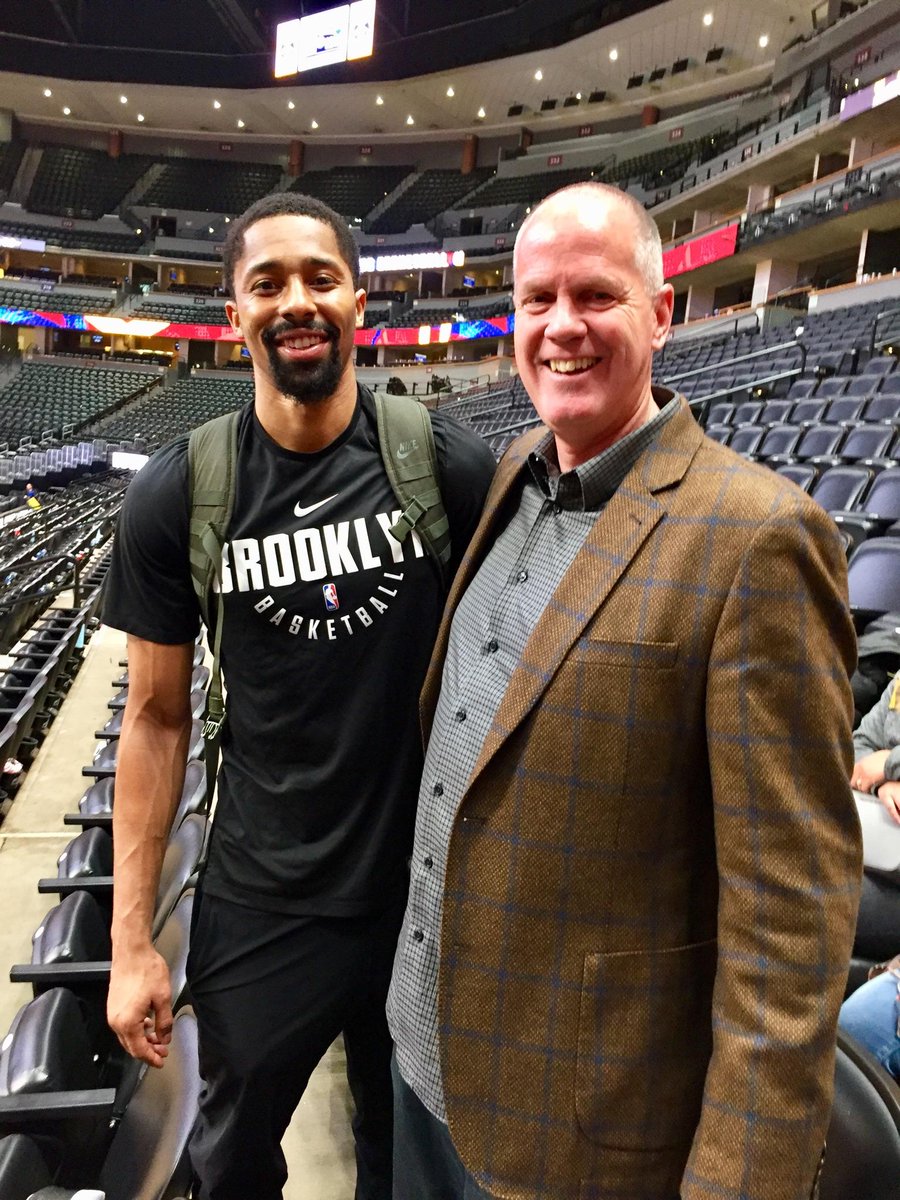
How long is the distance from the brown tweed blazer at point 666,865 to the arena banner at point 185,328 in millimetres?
20944

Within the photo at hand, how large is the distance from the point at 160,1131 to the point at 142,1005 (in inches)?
9.3

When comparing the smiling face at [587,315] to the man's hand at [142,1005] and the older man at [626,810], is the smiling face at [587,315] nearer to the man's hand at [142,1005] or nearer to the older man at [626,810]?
the older man at [626,810]

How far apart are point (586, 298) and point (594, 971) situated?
69 centimetres

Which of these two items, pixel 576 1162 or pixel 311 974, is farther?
pixel 311 974

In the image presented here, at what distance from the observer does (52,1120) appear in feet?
3.46

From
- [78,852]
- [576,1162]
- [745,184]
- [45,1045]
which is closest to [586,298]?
[576,1162]

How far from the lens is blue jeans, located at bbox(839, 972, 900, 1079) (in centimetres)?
109

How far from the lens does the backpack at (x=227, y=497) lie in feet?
3.60

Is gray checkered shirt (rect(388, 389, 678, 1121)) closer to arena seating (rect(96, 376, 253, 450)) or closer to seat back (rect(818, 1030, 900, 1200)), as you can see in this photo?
seat back (rect(818, 1030, 900, 1200))

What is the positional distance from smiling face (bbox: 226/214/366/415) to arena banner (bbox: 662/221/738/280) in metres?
14.4

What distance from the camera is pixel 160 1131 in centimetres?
116

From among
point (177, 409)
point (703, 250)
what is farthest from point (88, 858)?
point (177, 409)

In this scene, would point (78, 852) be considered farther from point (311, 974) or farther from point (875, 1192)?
point (875, 1192)

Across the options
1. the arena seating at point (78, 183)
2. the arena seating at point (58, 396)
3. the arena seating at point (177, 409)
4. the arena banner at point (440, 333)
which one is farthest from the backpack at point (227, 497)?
the arena seating at point (78, 183)
